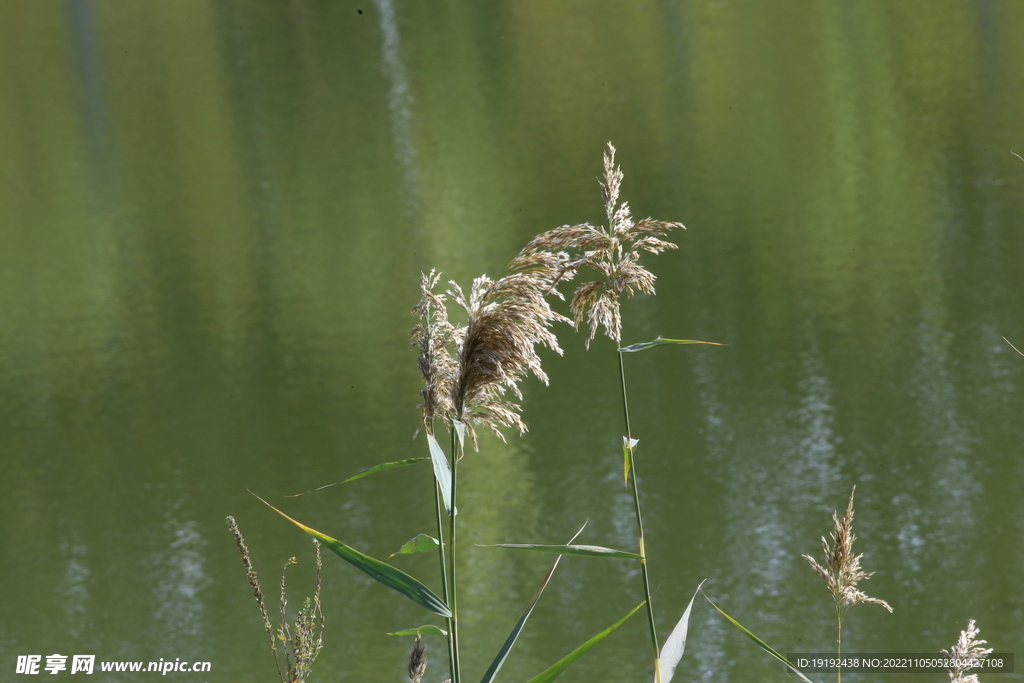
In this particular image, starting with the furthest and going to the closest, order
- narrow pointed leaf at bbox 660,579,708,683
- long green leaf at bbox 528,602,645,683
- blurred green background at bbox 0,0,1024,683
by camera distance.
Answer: blurred green background at bbox 0,0,1024,683 < narrow pointed leaf at bbox 660,579,708,683 < long green leaf at bbox 528,602,645,683

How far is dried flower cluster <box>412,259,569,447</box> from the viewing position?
1.03m

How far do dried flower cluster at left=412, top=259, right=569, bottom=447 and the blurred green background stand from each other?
1.75 meters

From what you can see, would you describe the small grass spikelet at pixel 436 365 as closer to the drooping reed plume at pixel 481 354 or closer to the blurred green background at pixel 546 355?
the drooping reed plume at pixel 481 354

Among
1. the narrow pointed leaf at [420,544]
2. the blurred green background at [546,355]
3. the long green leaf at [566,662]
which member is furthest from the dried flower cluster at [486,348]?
the blurred green background at [546,355]

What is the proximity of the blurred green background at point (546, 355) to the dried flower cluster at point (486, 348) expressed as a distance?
5.75 feet

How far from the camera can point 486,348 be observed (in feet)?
3.40

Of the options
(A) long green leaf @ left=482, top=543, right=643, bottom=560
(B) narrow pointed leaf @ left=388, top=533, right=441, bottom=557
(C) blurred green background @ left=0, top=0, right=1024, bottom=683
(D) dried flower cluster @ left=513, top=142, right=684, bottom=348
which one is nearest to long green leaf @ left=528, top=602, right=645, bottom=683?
(A) long green leaf @ left=482, top=543, right=643, bottom=560

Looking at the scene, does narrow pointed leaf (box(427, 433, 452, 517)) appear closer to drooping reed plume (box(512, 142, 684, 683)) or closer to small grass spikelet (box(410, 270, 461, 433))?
small grass spikelet (box(410, 270, 461, 433))

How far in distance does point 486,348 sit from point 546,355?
329cm

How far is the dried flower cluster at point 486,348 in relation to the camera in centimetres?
103

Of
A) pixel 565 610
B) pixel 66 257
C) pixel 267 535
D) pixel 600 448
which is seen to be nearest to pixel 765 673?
pixel 565 610

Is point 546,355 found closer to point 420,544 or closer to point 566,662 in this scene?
point 420,544

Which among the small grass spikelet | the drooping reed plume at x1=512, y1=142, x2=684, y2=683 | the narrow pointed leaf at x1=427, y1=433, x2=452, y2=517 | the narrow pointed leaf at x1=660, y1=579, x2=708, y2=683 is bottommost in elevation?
the narrow pointed leaf at x1=660, y1=579, x2=708, y2=683

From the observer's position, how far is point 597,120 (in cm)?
801
